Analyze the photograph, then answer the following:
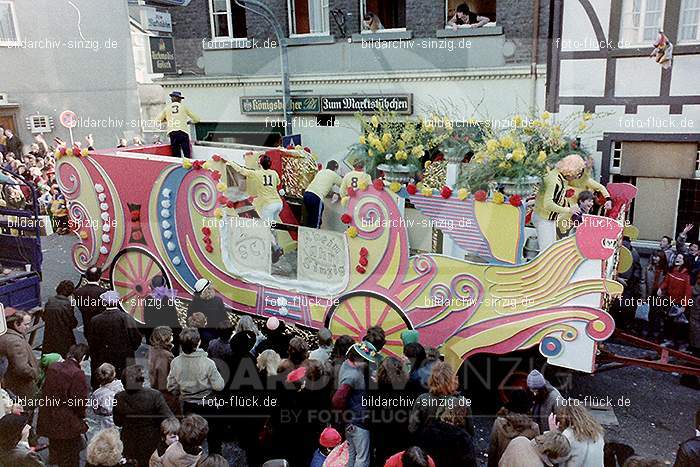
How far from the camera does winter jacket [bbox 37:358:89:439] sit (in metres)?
5.03

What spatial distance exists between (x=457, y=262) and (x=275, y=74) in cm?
955

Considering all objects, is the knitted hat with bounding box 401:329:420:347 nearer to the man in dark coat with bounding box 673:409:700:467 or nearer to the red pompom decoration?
the red pompom decoration

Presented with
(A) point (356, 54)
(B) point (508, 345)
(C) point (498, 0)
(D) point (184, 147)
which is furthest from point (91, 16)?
(B) point (508, 345)

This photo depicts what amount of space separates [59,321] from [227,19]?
396 inches

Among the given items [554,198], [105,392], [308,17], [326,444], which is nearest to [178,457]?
[326,444]

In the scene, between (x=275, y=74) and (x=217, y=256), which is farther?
(x=275, y=74)

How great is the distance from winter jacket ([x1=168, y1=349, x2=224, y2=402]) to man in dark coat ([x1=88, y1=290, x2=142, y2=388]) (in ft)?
4.44

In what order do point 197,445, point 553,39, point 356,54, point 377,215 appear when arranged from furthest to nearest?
point 356,54
point 553,39
point 377,215
point 197,445

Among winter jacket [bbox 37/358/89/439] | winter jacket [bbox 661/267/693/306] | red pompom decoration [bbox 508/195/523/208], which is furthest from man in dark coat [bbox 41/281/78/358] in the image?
winter jacket [bbox 661/267/693/306]

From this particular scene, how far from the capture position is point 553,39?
10555 mm

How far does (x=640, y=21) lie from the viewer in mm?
9703

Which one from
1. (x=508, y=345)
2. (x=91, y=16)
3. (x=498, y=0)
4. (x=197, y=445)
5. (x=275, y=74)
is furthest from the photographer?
(x=91, y=16)

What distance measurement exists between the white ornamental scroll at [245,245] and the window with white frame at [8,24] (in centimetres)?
1376

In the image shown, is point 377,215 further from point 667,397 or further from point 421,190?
point 667,397
